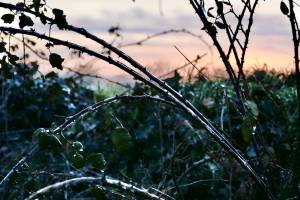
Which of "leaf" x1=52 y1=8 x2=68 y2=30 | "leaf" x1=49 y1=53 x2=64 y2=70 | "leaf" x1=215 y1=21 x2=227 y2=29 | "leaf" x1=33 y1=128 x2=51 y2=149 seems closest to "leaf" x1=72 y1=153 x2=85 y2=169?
"leaf" x1=33 y1=128 x2=51 y2=149

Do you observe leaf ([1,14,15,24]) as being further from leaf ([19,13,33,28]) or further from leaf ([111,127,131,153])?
leaf ([111,127,131,153])

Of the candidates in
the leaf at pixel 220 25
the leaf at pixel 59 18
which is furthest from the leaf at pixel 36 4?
the leaf at pixel 220 25

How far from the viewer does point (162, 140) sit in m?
4.61

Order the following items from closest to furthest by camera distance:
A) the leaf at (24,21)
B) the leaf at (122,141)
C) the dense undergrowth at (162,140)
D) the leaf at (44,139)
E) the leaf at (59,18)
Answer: the leaf at (44,139) → the leaf at (122,141) → the leaf at (59,18) → the leaf at (24,21) → the dense undergrowth at (162,140)

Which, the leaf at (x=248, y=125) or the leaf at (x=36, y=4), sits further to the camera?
the leaf at (x=36, y=4)

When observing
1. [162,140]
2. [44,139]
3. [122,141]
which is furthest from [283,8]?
[162,140]

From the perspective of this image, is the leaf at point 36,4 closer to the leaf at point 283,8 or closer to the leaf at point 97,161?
the leaf at point 97,161

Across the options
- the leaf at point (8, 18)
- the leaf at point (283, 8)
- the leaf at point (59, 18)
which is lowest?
the leaf at point (59, 18)

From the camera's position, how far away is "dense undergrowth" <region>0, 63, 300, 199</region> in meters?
2.51

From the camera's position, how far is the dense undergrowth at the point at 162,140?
2.51m

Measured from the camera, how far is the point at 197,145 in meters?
3.88

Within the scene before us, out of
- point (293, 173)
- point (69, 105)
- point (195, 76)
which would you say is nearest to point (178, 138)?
point (195, 76)

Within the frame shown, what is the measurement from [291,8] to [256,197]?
2.72 ft

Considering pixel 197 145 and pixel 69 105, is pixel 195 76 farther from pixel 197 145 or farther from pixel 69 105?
pixel 197 145
